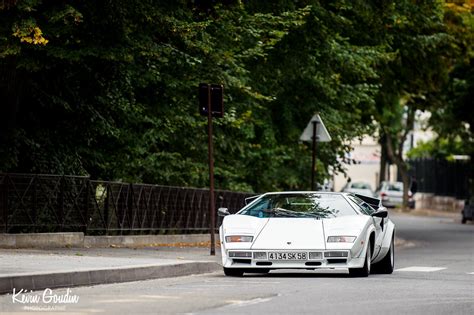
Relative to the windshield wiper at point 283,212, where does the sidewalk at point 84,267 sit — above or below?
below

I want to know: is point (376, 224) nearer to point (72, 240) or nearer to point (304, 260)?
point (304, 260)

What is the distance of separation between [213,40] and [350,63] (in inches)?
356

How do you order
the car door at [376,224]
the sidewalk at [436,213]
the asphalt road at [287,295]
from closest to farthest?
1. the asphalt road at [287,295]
2. the car door at [376,224]
3. the sidewalk at [436,213]

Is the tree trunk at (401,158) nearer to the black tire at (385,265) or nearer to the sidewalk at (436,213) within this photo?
the sidewalk at (436,213)

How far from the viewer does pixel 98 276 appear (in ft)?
55.6

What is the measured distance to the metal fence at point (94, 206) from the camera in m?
24.5

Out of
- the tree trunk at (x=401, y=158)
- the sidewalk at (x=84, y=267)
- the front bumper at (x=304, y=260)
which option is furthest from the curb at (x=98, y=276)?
the tree trunk at (x=401, y=158)

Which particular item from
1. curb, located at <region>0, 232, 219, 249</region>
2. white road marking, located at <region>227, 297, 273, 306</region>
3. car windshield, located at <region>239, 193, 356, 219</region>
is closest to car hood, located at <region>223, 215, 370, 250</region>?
car windshield, located at <region>239, 193, 356, 219</region>

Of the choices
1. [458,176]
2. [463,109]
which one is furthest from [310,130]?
[458,176]

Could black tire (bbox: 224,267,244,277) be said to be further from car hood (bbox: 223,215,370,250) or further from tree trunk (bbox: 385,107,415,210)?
tree trunk (bbox: 385,107,415,210)

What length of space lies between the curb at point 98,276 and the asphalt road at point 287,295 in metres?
0.25

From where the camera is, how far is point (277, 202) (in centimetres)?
2003

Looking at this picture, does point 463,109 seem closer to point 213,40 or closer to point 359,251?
point 213,40

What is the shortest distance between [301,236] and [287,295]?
3.94 m
